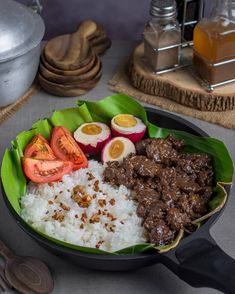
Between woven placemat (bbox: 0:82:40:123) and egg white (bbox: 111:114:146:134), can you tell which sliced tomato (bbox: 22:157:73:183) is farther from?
woven placemat (bbox: 0:82:40:123)

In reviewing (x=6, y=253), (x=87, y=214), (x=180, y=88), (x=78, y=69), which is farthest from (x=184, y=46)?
(x=6, y=253)

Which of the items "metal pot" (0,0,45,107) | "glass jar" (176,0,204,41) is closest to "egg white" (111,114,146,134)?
"metal pot" (0,0,45,107)

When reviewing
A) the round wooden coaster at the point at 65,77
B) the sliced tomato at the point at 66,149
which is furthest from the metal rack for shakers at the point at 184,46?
the sliced tomato at the point at 66,149

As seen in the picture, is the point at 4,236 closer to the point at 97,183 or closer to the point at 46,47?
the point at 97,183

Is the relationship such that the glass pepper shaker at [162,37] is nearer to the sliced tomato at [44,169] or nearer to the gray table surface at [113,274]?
the gray table surface at [113,274]

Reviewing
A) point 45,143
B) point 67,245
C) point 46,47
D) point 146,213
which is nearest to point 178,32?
point 46,47
